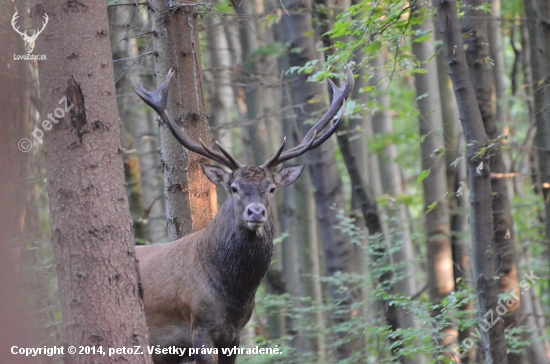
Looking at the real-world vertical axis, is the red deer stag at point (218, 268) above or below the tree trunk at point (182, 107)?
below

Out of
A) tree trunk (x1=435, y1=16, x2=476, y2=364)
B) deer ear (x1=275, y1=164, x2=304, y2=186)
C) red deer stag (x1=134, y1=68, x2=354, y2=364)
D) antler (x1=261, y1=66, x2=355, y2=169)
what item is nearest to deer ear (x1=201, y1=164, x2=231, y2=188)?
red deer stag (x1=134, y1=68, x2=354, y2=364)

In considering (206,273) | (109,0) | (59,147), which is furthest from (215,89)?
(59,147)

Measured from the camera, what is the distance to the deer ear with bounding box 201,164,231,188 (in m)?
7.29

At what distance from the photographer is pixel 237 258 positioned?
6.97 metres

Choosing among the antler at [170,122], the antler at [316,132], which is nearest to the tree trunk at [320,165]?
the antler at [316,132]

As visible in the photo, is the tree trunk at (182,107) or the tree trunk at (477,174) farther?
the tree trunk at (182,107)

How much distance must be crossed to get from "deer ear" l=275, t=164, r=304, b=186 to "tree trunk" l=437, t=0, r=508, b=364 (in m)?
1.67

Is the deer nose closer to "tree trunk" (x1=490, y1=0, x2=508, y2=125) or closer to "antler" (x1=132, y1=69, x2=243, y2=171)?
"antler" (x1=132, y1=69, x2=243, y2=171)

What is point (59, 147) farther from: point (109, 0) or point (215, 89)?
point (215, 89)

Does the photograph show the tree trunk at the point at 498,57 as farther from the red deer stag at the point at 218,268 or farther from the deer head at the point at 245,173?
the red deer stag at the point at 218,268

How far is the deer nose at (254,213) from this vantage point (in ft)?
21.6

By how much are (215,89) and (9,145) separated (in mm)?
11034

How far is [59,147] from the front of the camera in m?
5.39

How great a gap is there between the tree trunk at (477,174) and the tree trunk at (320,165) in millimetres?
3739
